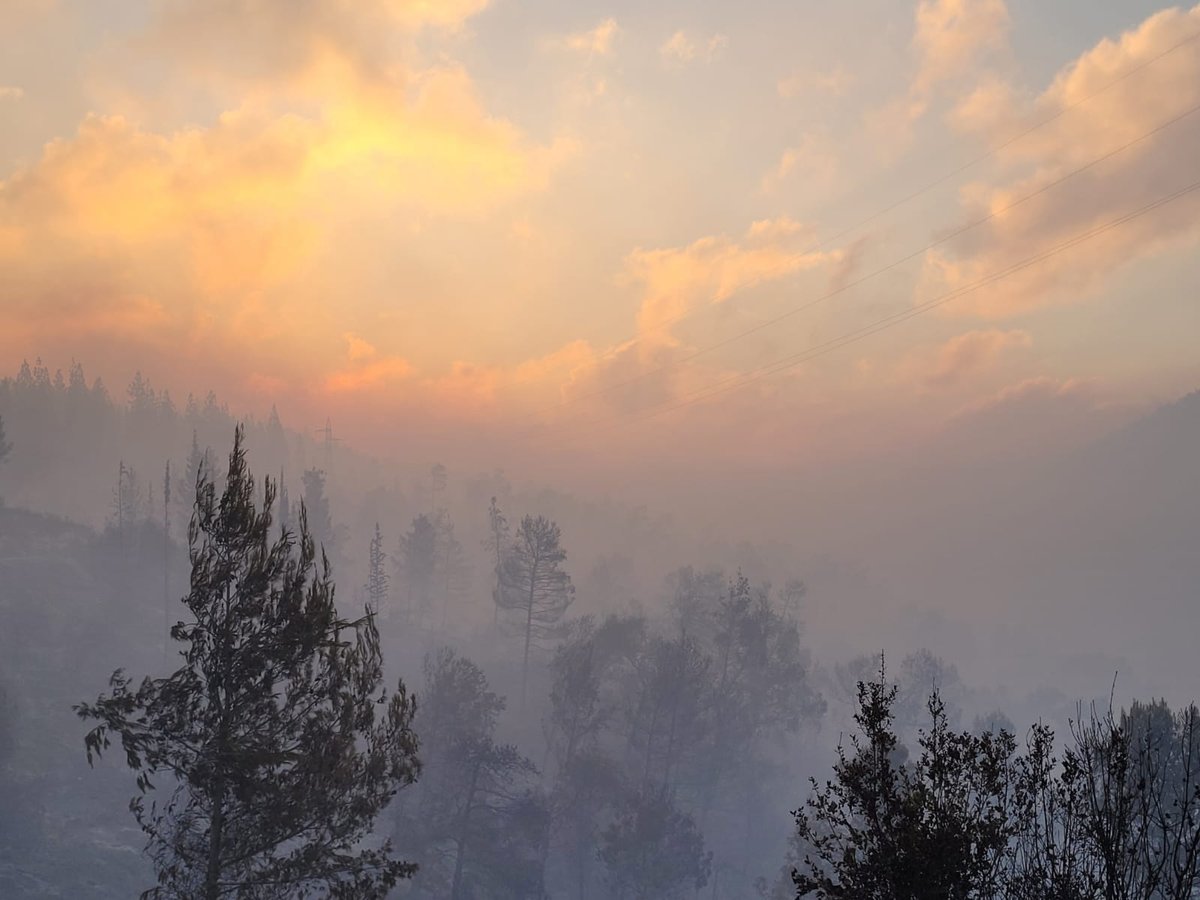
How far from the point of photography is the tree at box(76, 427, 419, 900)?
1177 cm

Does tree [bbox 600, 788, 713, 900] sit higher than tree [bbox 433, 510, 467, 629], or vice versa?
tree [bbox 433, 510, 467, 629]

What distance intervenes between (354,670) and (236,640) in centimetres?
227

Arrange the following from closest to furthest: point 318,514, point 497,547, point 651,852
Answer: point 651,852 < point 318,514 < point 497,547

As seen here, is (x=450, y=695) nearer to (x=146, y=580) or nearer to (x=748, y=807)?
(x=748, y=807)

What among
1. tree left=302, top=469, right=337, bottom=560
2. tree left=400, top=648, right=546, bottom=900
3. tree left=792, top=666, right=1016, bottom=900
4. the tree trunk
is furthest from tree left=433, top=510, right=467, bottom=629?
tree left=792, top=666, right=1016, bottom=900

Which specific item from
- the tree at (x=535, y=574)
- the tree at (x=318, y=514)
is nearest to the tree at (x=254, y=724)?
the tree at (x=535, y=574)

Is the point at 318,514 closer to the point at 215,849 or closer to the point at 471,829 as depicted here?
the point at 471,829

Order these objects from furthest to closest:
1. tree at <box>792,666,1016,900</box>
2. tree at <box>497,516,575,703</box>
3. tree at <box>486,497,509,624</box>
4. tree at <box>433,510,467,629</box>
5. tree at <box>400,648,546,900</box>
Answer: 1. tree at <box>433,510,467,629</box>
2. tree at <box>486,497,509,624</box>
3. tree at <box>497,516,575,703</box>
4. tree at <box>400,648,546,900</box>
5. tree at <box>792,666,1016,900</box>

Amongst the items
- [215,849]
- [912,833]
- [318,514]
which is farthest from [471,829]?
[318,514]

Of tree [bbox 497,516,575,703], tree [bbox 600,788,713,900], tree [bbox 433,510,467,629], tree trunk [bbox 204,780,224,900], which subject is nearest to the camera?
tree trunk [bbox 204,780,224,900]

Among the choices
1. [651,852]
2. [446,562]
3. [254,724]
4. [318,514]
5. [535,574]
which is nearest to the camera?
[254,724]

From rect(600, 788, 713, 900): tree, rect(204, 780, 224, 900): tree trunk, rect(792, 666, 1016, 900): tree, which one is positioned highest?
rect(792, 666, 1016, 900): tree

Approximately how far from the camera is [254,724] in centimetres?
1219

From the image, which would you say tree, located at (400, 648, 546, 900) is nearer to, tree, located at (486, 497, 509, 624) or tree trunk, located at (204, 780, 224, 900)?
tree trunk, located at (204, 780, 224, 900)
